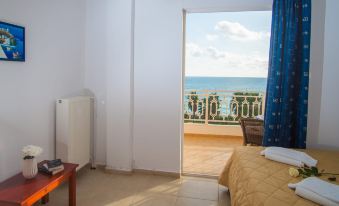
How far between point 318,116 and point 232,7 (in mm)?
1723

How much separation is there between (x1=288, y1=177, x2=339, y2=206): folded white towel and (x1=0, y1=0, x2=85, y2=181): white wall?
244 cm

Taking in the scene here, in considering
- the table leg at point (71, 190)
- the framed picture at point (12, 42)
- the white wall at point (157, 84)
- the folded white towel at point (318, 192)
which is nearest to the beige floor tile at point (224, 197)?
the white wall at point (157, 84)

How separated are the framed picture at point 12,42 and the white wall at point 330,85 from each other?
3310mm

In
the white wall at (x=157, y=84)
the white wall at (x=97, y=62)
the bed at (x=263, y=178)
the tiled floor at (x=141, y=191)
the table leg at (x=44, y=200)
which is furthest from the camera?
the white wall at (x=97, y=62)

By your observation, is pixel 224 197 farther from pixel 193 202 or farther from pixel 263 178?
pixel 263 178

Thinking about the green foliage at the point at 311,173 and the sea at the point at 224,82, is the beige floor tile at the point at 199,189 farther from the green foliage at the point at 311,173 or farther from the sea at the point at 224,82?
the sea at the point at 224,82

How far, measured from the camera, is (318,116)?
3010 millimetres

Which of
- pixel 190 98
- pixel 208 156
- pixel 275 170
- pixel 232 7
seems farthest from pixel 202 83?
pixel 275 170

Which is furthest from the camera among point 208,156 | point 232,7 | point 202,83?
point 202,83

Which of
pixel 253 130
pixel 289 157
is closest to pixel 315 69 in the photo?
pixel 253 130

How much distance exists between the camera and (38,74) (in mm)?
2643

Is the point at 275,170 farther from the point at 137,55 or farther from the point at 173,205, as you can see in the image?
the point at 137,55

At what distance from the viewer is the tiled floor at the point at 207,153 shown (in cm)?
367

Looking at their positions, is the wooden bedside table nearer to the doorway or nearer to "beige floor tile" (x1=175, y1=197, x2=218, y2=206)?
"beige floor tile" (x1=175, y1=197, x2=218, y2=206)
